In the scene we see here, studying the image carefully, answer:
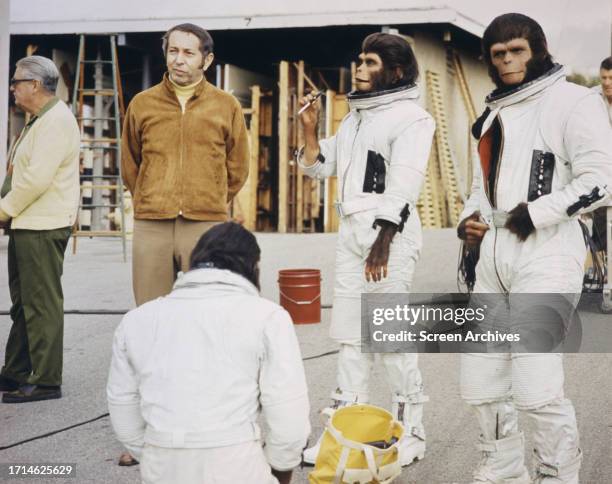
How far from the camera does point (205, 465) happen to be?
2785 millimetres

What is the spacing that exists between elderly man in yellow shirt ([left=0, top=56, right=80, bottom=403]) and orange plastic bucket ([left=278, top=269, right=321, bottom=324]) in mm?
3042

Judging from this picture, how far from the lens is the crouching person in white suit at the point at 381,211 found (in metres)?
4.41

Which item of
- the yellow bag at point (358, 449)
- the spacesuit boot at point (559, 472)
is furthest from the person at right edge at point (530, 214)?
the yellow bag at point (358, 449)

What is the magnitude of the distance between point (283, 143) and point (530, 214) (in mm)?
15350

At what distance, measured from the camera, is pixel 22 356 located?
5.58 meters

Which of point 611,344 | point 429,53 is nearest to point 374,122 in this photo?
point 611,344

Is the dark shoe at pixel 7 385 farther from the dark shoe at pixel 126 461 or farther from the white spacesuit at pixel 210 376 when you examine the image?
the white spacesuit at pixel 210 376

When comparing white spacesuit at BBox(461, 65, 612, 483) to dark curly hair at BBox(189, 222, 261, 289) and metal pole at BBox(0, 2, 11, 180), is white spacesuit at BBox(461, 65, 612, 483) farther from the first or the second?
metal pole at BBox(0, 2, 11, 180)

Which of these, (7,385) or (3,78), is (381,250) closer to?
(7,385)

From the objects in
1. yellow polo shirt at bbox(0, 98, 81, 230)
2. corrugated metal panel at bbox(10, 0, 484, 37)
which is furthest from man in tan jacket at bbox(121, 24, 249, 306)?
corrugated metal panel at bbox(10, 0, 484, 37)

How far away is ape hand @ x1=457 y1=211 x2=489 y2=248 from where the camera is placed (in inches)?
152

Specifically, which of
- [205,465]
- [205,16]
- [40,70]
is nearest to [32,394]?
[40,70]

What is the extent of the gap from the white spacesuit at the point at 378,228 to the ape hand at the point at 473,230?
0.51 metres

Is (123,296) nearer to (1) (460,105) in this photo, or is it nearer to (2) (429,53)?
(2) (429,53)
